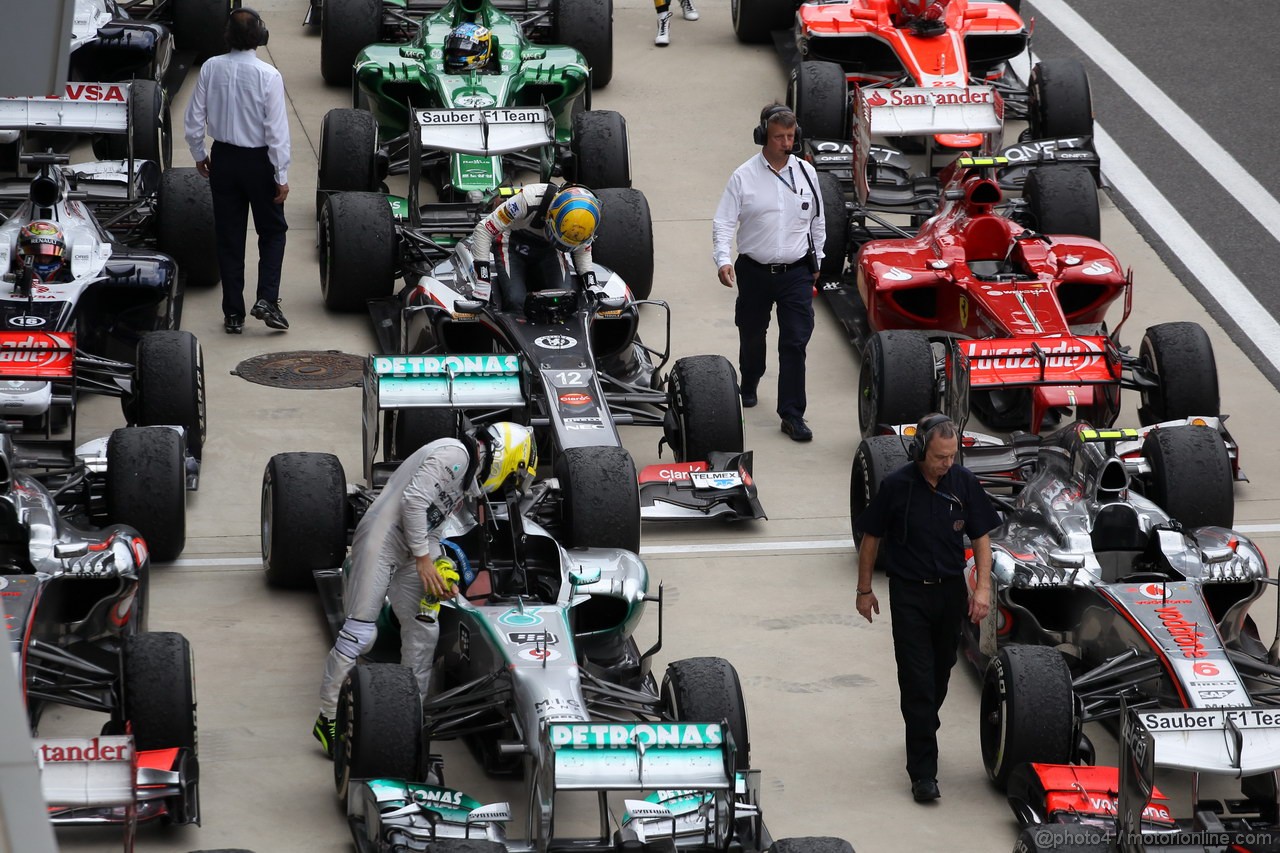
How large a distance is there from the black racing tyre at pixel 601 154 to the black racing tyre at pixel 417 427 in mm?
4375

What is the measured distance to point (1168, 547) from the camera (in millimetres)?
11258

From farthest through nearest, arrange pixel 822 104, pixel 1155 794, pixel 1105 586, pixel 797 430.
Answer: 1. pixel 822 104
2. pixel 797 430
3. pixel 1105 586
4. pixel 1155 794

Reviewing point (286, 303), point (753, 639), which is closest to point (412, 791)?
point (753, 639)

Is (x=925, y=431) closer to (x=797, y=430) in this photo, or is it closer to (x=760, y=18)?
(x=797, y=430)

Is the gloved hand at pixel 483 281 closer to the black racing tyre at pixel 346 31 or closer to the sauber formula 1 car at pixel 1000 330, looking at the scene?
the sauber formula 1 car at pixel 1000 330

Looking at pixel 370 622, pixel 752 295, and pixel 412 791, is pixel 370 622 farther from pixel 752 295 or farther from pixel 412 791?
pixel 752 295

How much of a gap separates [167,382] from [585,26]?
25.5 ft

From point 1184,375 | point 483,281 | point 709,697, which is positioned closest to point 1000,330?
point 1184,375

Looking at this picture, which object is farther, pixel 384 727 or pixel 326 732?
pixel 326 732

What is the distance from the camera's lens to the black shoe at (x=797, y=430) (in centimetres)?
1460

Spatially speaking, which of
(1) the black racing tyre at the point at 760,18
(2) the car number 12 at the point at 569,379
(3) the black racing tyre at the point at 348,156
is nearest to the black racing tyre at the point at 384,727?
(2) the car number 12 at the point at 569,379

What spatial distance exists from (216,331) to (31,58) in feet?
31.0

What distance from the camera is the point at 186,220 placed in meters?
16.0

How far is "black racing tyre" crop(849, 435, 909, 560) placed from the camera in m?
12.4
